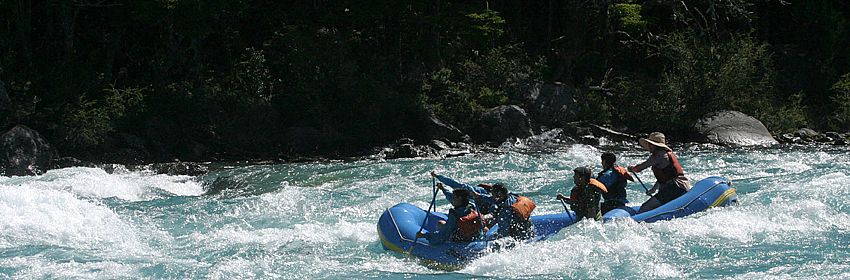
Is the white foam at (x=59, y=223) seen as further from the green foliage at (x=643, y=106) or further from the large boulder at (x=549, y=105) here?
the green foliage at (x=643, y=106)

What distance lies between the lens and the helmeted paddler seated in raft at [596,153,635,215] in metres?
11.1

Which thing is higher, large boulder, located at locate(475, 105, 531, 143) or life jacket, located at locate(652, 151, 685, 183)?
life jacket, located at locate(652, 151, 685, 183)

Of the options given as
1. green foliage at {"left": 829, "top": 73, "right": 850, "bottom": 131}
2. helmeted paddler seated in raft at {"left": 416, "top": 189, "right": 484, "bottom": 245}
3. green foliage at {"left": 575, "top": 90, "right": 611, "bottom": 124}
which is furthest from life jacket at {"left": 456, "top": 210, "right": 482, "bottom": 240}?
green foliage at {"left": 829, "top": 73, "right": 850, "bottom": 131}

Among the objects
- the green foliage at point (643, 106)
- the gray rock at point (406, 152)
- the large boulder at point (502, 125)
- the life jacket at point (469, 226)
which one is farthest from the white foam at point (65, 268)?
the green foliage at point (643, 106)

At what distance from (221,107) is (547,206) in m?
8.75

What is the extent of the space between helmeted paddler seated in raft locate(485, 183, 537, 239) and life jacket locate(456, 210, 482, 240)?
24cm

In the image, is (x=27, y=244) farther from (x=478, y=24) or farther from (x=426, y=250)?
(x=478, y=24)

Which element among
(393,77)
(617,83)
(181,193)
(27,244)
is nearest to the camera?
(27,244)

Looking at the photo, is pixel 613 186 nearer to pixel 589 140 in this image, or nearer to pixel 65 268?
pixel 65 268

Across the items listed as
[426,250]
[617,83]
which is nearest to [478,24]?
[617,83]

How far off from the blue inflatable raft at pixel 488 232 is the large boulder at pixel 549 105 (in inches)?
386

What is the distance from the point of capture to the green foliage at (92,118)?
18094 millimetres

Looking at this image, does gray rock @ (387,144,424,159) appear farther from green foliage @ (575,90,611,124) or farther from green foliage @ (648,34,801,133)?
green foliage @ (648,34,801,133)

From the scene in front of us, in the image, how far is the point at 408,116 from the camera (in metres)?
20.9
